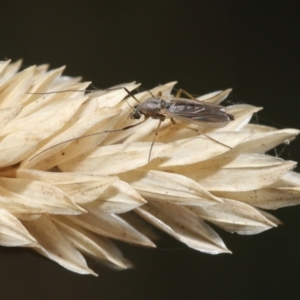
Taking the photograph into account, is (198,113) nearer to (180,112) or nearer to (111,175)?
(180,112)

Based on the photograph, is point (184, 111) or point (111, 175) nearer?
point (111, 175)

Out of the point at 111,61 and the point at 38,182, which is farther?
the point at 111,61

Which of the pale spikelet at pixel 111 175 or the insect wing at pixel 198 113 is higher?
the insect wing at pixel 198 113

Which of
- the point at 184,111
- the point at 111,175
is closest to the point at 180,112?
the point at 184,111

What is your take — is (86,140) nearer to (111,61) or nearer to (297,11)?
(111,61)

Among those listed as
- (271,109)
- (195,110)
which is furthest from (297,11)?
(195,110)
